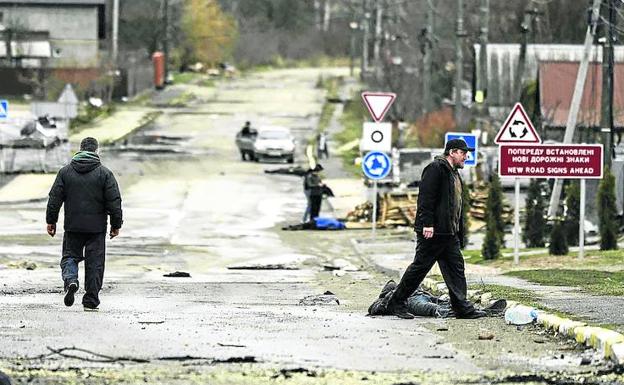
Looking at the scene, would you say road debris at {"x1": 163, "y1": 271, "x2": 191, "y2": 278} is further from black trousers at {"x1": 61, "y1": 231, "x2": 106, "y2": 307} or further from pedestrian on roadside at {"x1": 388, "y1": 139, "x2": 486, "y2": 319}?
pedestrian on roadside at {"x1": 388, "y1": 139, "x2": 486, "y2": 319}

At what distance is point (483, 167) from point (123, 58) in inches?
1663

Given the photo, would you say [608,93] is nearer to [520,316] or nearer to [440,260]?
[440,260]

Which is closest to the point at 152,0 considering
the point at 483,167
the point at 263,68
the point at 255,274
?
the point at 263,68

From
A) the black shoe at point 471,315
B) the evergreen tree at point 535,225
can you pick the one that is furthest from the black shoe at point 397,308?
the evergreen tree at point 535,225

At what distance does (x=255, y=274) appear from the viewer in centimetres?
2480

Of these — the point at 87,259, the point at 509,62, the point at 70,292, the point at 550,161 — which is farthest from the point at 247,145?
the point at 70,292

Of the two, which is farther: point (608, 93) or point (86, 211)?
point (608, 93)

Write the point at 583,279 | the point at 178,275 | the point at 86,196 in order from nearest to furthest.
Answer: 1. the point at 86,196
2. the point at 583,279
3. the point at 178,275

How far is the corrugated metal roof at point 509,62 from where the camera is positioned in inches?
2192

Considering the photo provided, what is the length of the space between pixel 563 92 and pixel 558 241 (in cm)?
2257

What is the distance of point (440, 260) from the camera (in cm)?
1485

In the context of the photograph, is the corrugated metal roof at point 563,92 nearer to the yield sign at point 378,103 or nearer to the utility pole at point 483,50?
the utility pole at point 483,50

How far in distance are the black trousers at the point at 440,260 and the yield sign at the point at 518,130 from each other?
10.1 m

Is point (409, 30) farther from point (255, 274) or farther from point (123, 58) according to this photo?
point (255, 274)
